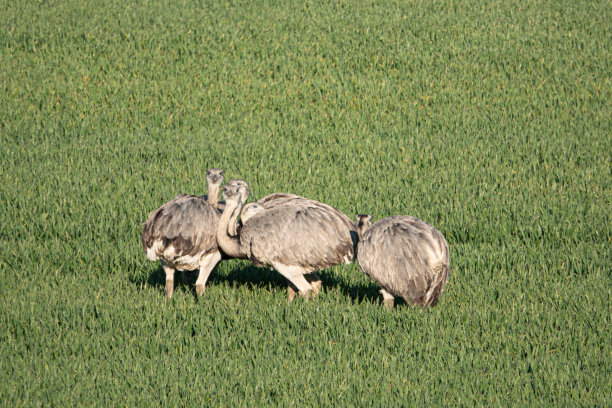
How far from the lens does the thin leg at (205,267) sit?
832cm

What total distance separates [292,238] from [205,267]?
1.14 m

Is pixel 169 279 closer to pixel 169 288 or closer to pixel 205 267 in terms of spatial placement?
pixel 169 288

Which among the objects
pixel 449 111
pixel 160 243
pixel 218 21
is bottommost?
pixel 160 243

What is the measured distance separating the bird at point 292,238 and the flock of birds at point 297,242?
0.4 inches

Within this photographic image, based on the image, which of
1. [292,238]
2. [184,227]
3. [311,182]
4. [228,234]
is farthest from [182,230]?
[311,182]

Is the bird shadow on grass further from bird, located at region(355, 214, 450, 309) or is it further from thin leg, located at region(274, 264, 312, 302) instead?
bird, located at region(355, 214, 450, 309)

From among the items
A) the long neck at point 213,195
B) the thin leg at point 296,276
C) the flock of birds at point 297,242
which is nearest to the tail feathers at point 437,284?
the flock of birds at point 297,242

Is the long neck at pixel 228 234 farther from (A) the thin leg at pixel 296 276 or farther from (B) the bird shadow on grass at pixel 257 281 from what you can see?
(B) the bird shadow on grass at pixel 257 281

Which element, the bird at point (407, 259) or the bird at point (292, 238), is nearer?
the bird at point (407, 259)

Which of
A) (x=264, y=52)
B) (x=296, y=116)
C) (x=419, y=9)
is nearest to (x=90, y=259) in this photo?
(x=296, y=116)

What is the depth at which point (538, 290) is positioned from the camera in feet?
27.8

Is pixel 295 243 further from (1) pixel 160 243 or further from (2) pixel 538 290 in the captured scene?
(2) pixel 538 290

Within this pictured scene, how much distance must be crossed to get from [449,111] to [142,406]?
10.3 meters

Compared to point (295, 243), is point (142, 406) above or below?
below
